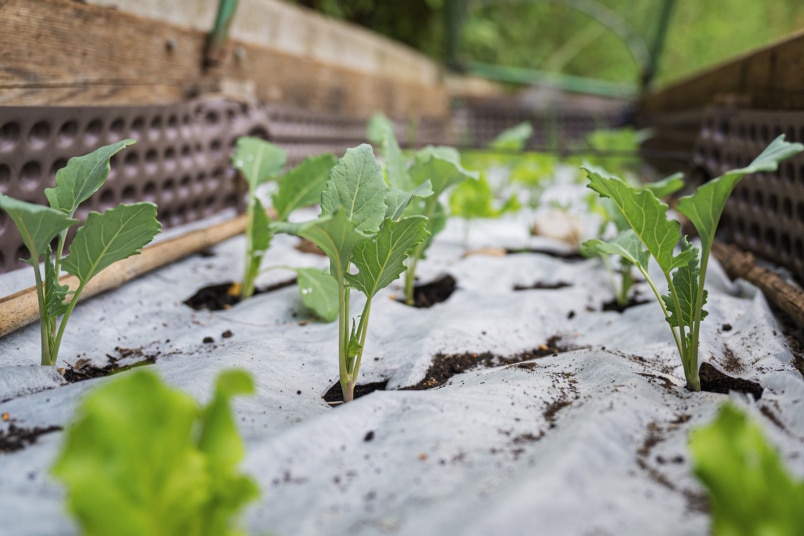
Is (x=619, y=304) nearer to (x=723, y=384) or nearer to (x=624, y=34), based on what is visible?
(x=723, y=384)

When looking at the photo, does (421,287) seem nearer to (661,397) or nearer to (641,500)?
(661,397)

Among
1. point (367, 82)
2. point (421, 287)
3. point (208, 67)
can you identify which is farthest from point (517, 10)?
point (421, 287)

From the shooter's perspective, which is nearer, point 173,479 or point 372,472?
point 173,479

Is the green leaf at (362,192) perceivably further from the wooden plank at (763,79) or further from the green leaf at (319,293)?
the wooden plank at (763,79)

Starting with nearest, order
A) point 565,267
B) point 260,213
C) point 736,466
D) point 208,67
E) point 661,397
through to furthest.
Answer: point 736,466 → point 661,397 → point 260,213 → point 565,267 → point 208,67

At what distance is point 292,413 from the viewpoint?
917 mm

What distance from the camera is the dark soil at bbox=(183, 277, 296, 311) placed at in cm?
146

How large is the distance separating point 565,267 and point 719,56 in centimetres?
624

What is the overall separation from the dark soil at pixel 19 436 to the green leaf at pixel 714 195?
0.88m

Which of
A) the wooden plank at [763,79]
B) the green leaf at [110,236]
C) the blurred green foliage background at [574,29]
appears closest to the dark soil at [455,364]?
the green leaf at [110,236]

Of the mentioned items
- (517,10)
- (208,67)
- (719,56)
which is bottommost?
(208,67)

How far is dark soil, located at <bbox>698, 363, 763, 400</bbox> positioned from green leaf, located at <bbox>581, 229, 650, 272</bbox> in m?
0.20

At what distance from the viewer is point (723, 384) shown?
990 mm

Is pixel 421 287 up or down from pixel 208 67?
down
